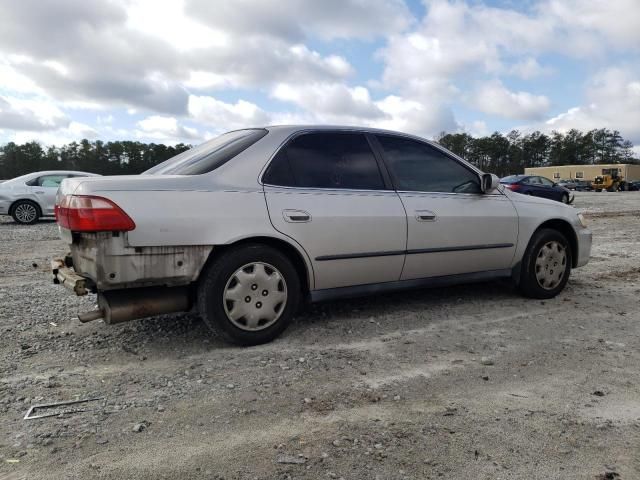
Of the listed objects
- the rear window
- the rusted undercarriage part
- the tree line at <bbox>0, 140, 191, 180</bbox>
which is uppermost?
the tree line at <bbox>0, 140, 191, 180</bbox>

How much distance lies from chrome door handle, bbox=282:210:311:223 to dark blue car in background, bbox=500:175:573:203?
17.3m

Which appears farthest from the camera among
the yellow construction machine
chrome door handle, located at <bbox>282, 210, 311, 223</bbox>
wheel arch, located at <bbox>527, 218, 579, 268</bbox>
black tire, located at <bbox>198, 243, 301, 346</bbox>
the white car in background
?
the yellow construction machine

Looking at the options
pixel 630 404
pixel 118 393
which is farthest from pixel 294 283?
pixel 630 404

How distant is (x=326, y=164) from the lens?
3799 mm

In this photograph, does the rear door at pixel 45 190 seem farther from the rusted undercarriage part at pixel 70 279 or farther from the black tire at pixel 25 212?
the rusted undercarriage part at pixel 70 279

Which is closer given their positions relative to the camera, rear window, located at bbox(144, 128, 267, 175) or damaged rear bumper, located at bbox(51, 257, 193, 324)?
damaged rear bumper, located at bbox(51, 257, 193, 324)

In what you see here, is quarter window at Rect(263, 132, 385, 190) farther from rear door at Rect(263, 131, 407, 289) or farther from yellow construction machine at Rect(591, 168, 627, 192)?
yellow construction machine at Rect(591, 168, 627, 192)

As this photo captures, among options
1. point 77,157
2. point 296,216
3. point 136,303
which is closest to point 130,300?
point 136,303

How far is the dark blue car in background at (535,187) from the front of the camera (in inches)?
764

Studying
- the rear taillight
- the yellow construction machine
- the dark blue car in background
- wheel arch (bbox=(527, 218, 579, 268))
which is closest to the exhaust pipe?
the rear taillight

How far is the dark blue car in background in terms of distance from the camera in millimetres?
19406

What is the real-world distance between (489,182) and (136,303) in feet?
10.4

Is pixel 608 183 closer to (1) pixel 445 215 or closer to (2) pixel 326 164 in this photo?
(1) pixel 445 215

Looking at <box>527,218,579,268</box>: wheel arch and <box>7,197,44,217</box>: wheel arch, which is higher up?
<box>7,197,44,217</box>: wheel arch
